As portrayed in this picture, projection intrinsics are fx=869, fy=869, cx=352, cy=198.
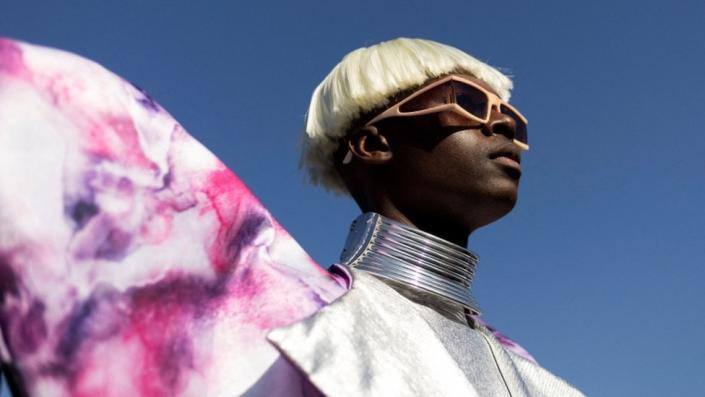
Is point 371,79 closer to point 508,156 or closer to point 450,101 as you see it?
point 450,101

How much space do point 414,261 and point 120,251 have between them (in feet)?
3.46

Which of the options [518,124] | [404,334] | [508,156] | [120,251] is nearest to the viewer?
[120,251]

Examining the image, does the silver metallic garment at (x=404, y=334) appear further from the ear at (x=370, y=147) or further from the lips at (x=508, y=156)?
the lips at (x=508, y=156)

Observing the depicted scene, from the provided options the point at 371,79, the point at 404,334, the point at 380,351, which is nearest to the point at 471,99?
the point at 371,79

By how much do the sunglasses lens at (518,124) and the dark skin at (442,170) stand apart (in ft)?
0.20

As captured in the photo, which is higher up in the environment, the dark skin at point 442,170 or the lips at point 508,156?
the lips at point 508,156

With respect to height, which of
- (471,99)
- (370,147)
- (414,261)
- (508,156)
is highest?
(471,99)

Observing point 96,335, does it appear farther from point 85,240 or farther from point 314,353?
point 314,353

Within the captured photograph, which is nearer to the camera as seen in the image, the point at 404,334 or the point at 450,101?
the point at 404,334

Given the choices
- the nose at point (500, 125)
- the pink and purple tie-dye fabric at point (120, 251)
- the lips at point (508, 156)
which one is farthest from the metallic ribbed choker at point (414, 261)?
the pink and purple tie-dye fabric at point (120, 251)

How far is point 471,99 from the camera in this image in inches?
113

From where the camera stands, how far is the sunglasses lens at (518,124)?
297cm

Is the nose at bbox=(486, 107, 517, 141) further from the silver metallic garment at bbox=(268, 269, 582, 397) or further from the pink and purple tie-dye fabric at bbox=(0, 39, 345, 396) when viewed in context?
the pink and purple tie-dye fabric at bbox=(0, 39, 345, 396)

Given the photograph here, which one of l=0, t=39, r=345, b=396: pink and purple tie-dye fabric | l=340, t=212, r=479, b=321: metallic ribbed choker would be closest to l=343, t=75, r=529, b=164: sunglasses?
l=340, t=212, r=479, b=321: metallic ribbed choker
